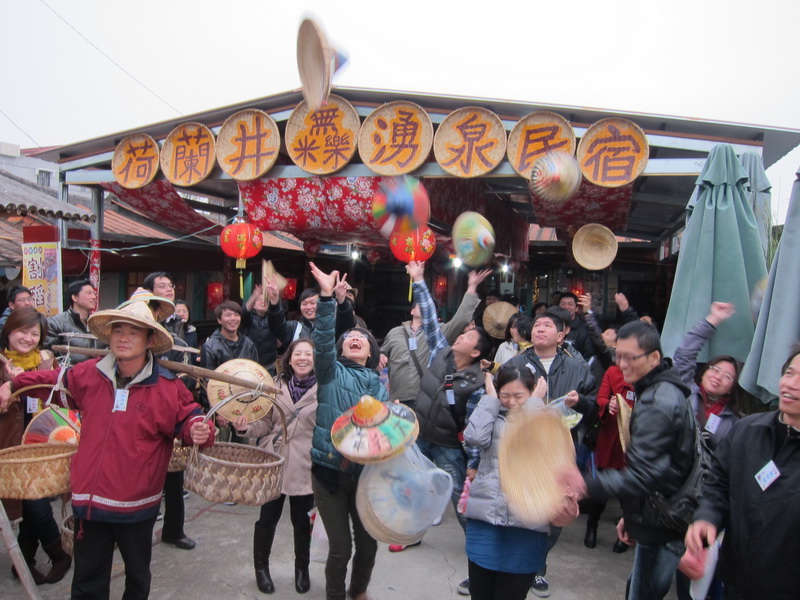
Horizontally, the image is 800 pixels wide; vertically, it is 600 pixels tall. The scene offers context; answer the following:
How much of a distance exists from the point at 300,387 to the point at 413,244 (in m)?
3.14

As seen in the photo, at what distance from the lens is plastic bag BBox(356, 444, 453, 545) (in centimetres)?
269

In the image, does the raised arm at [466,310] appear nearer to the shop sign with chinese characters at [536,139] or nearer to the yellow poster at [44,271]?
the shop sign with chinese characters at [536,139]

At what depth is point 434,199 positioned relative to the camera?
709cm

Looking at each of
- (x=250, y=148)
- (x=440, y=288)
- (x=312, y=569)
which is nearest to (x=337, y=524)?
(x=312, y=569)

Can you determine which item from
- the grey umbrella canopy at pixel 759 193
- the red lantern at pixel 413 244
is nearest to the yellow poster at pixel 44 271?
the red lantern at pixel 413 244

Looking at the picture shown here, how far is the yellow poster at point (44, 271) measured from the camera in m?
6.89

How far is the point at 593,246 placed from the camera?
646cm

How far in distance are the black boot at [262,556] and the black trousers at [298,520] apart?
0.05 meters

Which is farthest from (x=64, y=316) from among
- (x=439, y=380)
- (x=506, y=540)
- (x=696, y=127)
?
(x=696, y=127)

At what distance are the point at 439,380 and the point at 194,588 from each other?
2135 mm

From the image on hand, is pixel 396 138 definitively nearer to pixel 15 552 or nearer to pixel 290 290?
pixel 15 552

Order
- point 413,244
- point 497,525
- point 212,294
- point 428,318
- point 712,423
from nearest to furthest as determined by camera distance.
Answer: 1. point 497,525
2. point 712,423
3. point 428,318
4. point 413,244
5. point 212,294

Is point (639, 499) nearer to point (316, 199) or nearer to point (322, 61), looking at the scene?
point (322, 61)

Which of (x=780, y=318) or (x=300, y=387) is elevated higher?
(x=780, y=318)
